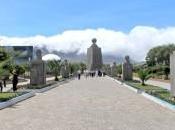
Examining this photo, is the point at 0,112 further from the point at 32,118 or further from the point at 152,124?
the point at 152,124

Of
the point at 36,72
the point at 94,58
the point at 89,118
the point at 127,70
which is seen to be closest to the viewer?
the point at 89,118

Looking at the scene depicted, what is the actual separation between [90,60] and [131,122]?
9347 centimetres

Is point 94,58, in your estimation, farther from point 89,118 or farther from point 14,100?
point 89,118

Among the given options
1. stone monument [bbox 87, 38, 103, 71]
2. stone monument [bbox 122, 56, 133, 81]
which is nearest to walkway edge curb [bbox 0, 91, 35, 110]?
stone monument [bbox 122, 56, 133, 81]

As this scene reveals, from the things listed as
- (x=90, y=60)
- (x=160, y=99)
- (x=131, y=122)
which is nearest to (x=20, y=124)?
(x=131, y=122)

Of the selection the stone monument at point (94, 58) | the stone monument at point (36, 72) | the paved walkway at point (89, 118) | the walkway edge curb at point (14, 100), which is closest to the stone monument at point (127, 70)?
the stone monument at point (36, 72)

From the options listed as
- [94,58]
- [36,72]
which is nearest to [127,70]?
[36,72]

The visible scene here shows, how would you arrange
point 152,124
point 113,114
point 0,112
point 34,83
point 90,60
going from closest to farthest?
point 152,124 < point 113,114 < point 0,112 < point 34,83 < point 90,60

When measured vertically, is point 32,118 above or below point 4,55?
below

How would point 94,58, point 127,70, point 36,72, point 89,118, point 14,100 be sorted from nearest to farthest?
point 89,118
point 14,100
point 36,72
point 127,70
point 94,58

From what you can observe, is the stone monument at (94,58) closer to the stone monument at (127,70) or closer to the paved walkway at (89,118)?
the stone monument at (127,70)

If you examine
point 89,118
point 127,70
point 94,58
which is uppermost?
point 94,58

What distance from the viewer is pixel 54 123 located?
39.9 feet

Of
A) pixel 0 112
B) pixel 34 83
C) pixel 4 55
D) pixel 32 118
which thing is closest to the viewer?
pixel 32 118
